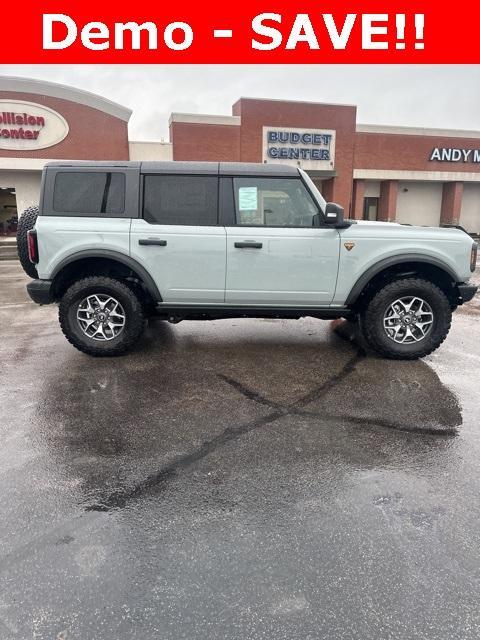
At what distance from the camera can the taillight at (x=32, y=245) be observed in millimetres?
4809

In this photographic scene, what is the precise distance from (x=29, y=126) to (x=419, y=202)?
2430cm

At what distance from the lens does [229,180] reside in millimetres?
4918

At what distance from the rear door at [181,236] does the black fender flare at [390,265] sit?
4.86ft

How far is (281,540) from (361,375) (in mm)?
2621

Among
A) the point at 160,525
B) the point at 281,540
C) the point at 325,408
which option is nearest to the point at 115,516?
the point at 160,525

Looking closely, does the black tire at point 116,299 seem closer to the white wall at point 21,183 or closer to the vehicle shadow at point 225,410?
the vehicle shadow at point 225,410

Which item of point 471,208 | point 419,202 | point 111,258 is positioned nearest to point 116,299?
point 111,258

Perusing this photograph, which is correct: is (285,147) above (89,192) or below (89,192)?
above

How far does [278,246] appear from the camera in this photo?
15.8 feet

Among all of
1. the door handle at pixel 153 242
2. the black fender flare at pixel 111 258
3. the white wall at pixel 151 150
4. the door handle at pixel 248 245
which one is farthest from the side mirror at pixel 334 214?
the white wall at pixel 151 150

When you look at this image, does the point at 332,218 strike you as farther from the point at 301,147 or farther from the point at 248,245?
the point at 301,147

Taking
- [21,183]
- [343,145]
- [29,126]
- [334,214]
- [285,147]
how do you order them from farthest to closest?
[343,145], [285,147], [21,183], [29,126], [334,214]

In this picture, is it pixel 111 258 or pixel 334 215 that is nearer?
pixel 334 215

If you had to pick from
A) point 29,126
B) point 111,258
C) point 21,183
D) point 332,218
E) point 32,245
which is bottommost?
point 111,258
